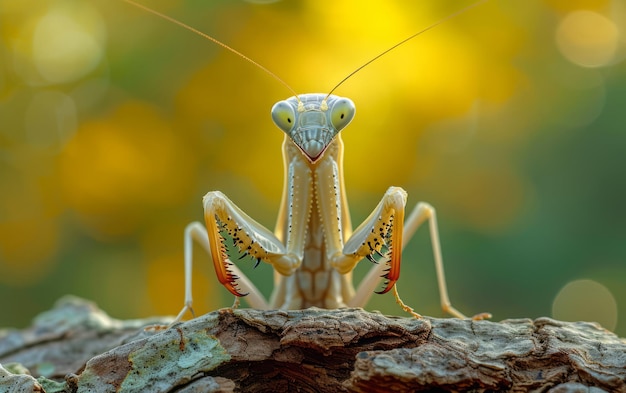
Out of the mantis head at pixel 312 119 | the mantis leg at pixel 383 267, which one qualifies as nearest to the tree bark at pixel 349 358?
the mantis head at pixel 312 119

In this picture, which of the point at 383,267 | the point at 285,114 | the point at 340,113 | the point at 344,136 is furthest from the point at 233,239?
the point at 344,136

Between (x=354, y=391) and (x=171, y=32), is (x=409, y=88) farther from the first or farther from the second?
(x=354, y=391)

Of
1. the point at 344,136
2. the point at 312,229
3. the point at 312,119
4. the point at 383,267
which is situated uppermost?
the point at 344,136

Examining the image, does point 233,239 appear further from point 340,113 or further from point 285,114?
point 340,113

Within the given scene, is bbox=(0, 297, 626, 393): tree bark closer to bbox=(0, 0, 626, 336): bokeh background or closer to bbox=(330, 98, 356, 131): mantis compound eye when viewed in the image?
bbox=(330, 98, 356, 131): mantis compound eye

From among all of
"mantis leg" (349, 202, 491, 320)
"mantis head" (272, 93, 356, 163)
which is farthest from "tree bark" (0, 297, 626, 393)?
"mantis leg" (349, 202, 491, 320)

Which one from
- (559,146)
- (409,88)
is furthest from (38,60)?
(559,146)
